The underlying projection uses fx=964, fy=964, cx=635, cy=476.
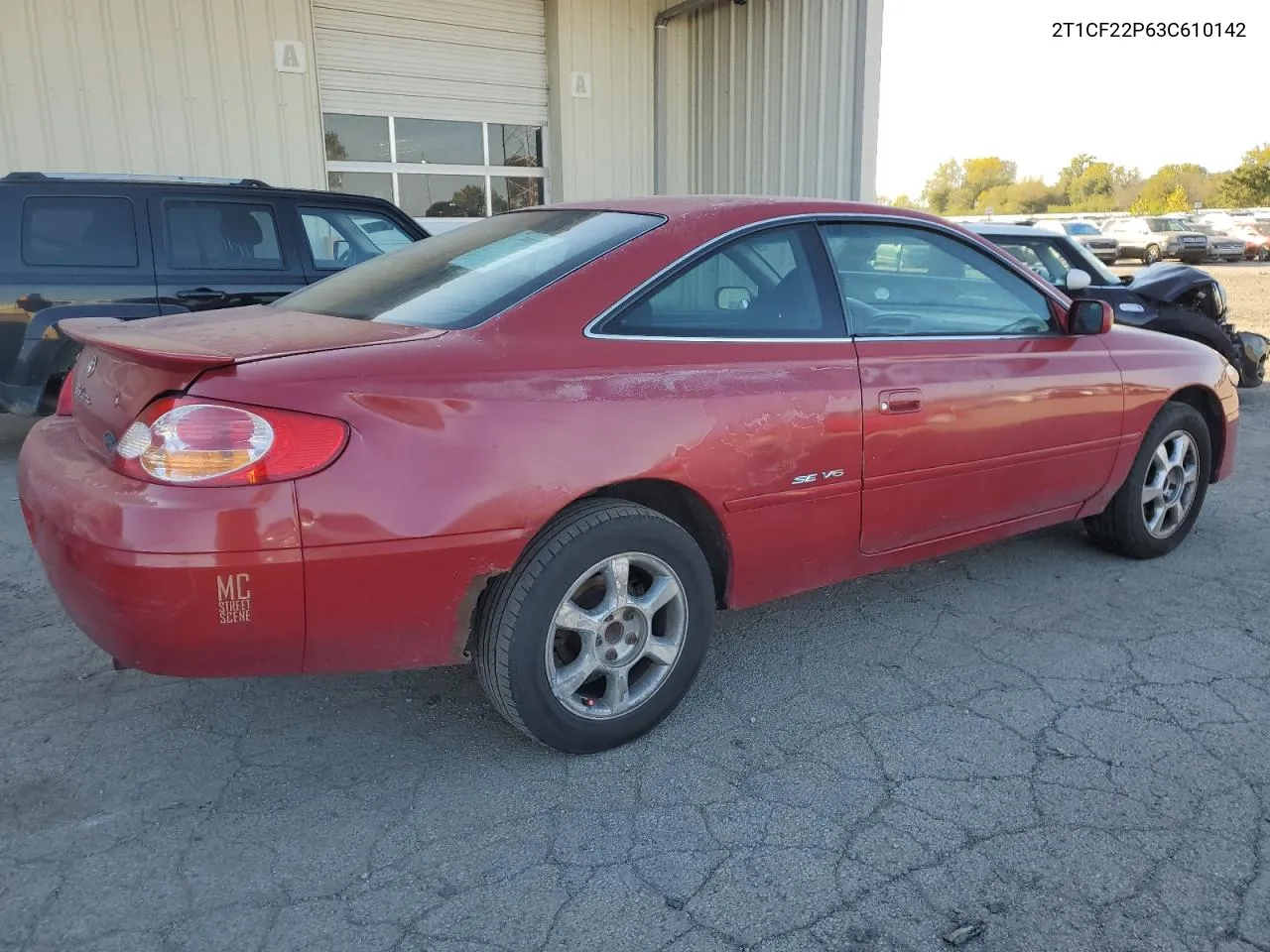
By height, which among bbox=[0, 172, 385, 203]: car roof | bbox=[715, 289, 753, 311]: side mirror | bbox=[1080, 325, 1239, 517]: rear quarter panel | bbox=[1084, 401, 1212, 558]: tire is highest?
bbox=[0, 172, 385, 203]: car roof

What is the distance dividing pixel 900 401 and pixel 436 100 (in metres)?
8.82

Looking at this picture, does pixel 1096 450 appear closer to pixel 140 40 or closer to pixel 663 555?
pixel 663 555

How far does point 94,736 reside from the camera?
114 inches

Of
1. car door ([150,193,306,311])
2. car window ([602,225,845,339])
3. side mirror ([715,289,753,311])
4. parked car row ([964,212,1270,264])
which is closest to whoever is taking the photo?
car window ([602,225,845,339])

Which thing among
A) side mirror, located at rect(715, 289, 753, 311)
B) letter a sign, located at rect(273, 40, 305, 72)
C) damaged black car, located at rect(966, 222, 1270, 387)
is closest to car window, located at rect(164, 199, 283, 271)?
letter a sign, located at rect(273, 40, 305, 72)

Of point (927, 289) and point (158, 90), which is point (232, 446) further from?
point (158, 90)

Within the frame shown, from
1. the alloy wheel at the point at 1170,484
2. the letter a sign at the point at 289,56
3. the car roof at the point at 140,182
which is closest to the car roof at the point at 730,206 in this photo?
the alloy wheel at the point at 1170,484

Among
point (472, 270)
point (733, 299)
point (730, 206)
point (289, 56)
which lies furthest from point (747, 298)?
point (289, 56)

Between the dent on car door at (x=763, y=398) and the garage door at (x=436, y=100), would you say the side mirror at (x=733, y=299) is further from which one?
the garage door at (x=436, y=100)

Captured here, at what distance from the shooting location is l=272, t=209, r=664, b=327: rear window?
273 cm

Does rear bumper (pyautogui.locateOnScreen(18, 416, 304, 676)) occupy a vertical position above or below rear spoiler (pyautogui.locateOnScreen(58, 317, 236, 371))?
below

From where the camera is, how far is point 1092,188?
3221 inches

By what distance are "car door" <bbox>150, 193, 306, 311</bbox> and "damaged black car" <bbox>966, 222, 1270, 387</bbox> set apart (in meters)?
5.14

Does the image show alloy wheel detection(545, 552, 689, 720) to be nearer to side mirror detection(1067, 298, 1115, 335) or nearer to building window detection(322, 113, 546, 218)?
side mirror detection(1067, 298, 1115, 335)
